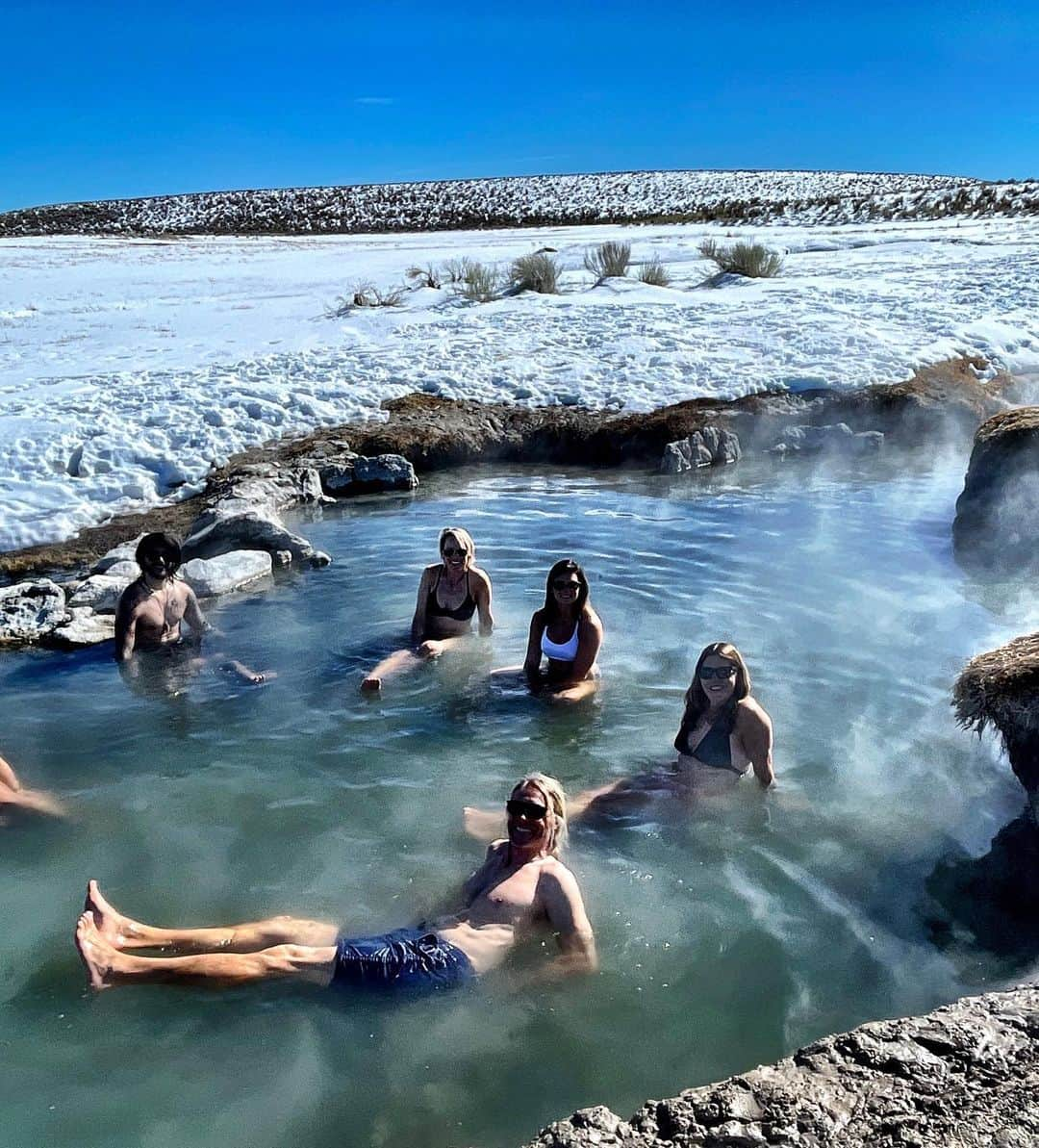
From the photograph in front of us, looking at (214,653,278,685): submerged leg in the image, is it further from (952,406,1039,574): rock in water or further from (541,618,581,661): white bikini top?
(952,406,1039,574): rock in water

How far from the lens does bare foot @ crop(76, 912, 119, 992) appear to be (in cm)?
382

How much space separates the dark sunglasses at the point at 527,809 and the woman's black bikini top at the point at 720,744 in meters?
1.37

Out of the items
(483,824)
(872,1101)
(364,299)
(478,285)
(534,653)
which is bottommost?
(483,824)

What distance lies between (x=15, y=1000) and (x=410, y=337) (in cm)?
1337

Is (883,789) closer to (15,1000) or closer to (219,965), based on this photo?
(219,965)

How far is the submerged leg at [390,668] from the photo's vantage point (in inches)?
255

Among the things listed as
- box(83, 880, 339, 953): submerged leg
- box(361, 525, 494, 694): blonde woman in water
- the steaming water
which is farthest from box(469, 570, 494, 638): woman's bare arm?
box(83, 880, 339, 953): submerged leg

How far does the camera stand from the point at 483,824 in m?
5.05

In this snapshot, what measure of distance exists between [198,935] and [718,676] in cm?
266

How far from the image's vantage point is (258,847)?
496 centimetres

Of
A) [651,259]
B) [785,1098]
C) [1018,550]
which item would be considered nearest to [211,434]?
[1018,550]

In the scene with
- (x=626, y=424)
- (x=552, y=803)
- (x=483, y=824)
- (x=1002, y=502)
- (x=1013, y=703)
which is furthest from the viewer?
(x=626, y=424)

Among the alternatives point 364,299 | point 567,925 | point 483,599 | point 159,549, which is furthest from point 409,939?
point 364,299

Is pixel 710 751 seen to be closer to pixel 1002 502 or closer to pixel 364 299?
pixel 1002 502
